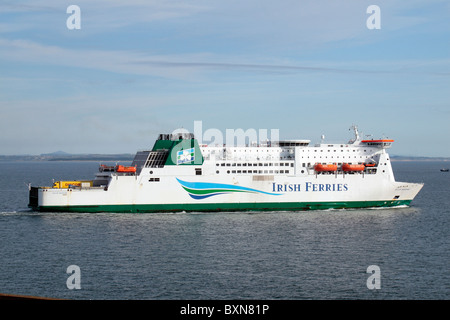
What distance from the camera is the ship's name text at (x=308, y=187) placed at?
41.3 metres

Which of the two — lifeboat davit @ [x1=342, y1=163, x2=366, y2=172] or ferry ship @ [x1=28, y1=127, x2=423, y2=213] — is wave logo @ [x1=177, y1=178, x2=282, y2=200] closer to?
ferry ship @ [x1=28, y1=127, x2=423, y2=213]

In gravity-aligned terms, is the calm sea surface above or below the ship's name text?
below

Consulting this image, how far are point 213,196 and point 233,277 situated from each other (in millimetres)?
18958

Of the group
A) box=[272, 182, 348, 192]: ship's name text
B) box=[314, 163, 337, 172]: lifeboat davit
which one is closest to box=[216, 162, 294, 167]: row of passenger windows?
box=[272, 182, 348, 192]: ship's name text

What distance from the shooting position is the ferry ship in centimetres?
3909

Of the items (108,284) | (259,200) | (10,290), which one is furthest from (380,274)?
(259,200)

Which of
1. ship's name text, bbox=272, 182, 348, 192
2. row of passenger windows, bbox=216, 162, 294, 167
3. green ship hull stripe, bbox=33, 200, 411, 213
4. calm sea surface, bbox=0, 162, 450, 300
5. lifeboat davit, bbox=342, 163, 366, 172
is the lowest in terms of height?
calm sea surface, bbox=0, 162, 450, 300

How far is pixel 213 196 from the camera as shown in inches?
1581

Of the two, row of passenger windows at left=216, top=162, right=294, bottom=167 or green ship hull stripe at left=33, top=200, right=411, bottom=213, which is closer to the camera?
green ship hull stripe at left=33, top=200, right=411, bottom=213

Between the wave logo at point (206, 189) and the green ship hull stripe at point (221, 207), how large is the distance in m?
0.81

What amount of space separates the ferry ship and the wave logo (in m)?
0.08
